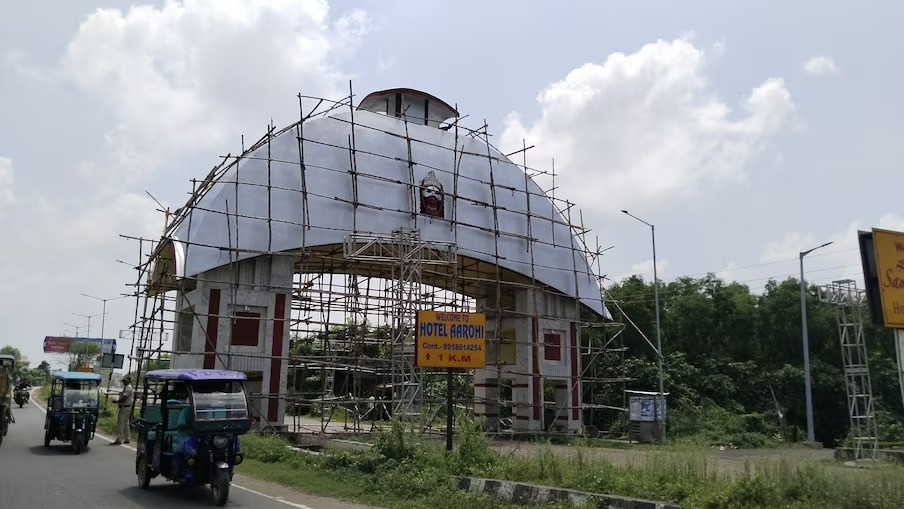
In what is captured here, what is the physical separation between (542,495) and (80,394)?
1392 centimetres

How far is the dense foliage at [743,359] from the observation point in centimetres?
3278

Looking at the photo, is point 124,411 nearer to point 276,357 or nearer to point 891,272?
point 276,357

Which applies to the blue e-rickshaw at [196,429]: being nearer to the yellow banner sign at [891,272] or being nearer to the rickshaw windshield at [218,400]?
the rickshaw windshield at [218,400]

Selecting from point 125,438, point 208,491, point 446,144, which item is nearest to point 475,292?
point 446,144

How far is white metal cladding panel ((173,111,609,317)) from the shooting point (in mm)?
21391

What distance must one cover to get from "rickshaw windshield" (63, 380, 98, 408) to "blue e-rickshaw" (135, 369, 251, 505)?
7.55 metres

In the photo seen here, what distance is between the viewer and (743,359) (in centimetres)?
3919

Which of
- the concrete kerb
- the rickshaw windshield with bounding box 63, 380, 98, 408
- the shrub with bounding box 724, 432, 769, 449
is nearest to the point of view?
the concrete kerb

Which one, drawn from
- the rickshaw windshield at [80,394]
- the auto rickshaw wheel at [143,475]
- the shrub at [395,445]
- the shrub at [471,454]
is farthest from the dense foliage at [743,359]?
the auto rickshaw wheel at [143,475]

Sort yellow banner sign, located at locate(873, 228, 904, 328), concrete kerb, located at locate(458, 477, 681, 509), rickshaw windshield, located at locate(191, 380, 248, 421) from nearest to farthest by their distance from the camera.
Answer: concrete kerb, located at locate(458, 477, 681, 509) < rickshaw windshield, located at locate(191, 380, 248, 421) < yellow banner sign, located at locate(873, 228, 904, 328)

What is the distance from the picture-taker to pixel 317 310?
23.5 meters

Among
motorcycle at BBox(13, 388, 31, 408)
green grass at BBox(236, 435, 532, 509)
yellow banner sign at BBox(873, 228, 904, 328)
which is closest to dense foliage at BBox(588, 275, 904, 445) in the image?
yellow banner sign at BBox(873, 228, 904, 328)

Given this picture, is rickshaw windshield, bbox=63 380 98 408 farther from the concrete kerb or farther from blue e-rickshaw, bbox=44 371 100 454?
the concrete kerb

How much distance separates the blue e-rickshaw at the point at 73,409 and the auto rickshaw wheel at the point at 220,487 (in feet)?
28.0
